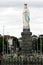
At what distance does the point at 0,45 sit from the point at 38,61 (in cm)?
3225

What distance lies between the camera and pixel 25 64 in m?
64.4

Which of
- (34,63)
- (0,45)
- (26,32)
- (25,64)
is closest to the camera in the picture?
(25,64)

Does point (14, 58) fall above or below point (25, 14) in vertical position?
below

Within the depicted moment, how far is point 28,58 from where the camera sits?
73.1m

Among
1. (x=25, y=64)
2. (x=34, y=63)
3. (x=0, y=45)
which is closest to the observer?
(x=25, y=64)

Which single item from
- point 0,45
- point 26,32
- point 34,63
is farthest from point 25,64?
point 0,45

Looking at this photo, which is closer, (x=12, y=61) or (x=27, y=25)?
(x=12, y=61)

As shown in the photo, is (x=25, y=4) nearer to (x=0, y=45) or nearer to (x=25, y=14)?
(x=25, y=14)

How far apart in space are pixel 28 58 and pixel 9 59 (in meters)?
3.95

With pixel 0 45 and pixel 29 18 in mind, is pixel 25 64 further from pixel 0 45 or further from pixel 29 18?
pixel 0 45

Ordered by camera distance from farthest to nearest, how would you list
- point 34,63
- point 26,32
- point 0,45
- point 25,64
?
point 0,45
point 26,32
point 34,63
point 25,64

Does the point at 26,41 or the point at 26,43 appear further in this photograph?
the point at 26,41

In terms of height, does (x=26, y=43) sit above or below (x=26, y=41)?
below

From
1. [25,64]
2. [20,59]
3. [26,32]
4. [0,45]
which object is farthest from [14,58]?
[0,45]
